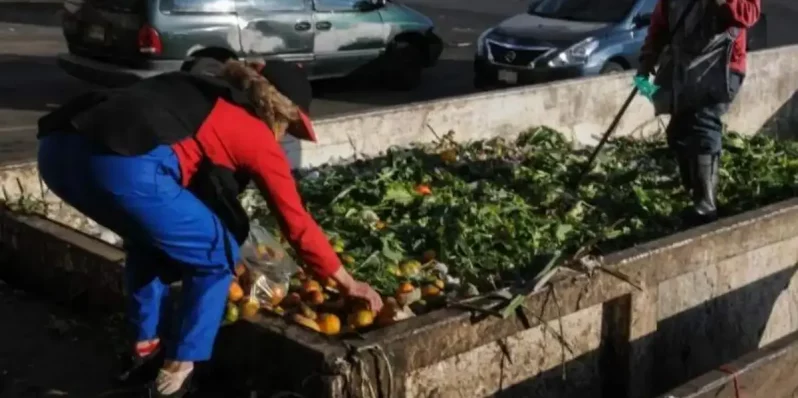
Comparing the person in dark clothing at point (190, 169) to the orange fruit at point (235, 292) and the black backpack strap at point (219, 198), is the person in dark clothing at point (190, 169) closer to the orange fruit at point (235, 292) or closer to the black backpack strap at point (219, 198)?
the black backpack strap at point (219, 198)

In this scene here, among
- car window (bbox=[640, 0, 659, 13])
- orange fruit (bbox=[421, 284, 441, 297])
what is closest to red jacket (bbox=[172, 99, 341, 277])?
orange fruit (bbox=[421, 284, 441, 297])

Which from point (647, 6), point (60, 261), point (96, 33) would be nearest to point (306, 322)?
point (60, 261)

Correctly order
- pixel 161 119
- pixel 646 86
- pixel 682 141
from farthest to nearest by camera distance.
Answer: pixel 646 86, pixel 682 141, pixel 161 119

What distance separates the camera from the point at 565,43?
560 inches

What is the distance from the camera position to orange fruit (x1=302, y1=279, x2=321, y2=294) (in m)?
5.33

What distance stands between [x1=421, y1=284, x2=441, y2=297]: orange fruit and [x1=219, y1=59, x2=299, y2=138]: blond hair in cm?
121

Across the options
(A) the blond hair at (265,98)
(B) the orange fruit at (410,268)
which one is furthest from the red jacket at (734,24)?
(A) the blond hair at (265,98)

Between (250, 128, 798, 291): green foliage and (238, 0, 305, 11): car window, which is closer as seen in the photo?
(250, 128, 798, 291): green foliage

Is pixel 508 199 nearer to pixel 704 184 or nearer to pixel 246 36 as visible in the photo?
pixel 704 184

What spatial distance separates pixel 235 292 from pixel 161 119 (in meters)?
1.01

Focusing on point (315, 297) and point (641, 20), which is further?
point (641, 20)

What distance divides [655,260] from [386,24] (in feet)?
33.9

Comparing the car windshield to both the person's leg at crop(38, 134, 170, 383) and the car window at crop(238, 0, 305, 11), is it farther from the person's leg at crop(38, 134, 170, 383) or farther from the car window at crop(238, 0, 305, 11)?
the person's leg at crop(38, 134, 170, 383)

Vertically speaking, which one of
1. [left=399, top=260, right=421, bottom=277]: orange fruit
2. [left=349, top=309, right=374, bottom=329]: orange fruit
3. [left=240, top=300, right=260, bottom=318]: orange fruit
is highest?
[left=240, top=300, right=260, bottom=318]: orange fruit
